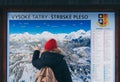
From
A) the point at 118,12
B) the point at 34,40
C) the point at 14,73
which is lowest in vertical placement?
the point at 14,73

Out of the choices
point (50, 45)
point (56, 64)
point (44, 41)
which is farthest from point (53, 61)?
point (44, 41)

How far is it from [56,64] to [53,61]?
2.9 inches

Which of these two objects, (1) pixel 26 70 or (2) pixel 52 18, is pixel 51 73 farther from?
(2) pixel 52 18

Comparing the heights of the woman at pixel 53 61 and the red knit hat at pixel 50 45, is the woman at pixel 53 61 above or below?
below

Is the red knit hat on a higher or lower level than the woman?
higher

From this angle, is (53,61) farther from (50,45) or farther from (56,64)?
(50,45)

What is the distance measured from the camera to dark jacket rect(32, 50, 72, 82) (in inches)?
295

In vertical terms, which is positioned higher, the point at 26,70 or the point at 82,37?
the point at 82,37

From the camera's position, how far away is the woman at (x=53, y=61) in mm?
7484

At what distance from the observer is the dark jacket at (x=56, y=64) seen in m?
7.48

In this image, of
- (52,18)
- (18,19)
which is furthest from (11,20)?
(52,18)

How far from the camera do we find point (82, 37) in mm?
7535

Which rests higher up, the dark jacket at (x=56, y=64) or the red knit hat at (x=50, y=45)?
the red knit hat at (x=50, y=45)

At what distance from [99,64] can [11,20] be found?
1.71m
